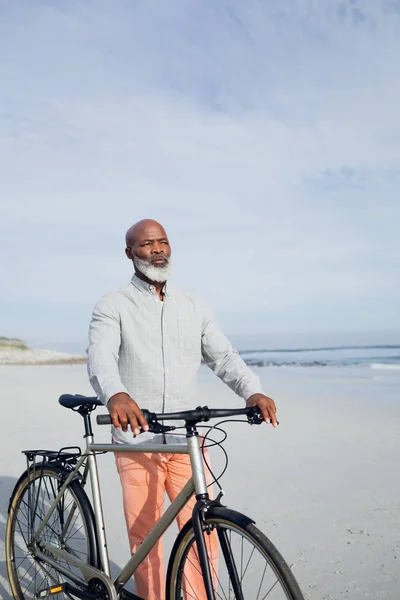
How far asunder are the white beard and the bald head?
12 cm

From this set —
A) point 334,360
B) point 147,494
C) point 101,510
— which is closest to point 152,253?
point 147,494

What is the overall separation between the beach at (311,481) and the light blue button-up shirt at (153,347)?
0.19m

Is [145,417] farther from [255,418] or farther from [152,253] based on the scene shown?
[152,253]

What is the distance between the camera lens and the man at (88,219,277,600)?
305cm

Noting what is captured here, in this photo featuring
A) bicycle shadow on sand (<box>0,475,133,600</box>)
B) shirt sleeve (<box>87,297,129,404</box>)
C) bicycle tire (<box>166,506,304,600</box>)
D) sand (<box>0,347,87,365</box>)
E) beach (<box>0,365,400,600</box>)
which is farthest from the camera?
sand (<box>0,347,87,365</box>)

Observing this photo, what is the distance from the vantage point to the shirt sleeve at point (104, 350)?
2688 millimetres

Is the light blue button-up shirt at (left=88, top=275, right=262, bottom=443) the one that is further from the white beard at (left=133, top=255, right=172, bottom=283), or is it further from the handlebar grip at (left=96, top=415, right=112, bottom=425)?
the handlebar grip at (left=96, top=415, right=112, bottom=425)

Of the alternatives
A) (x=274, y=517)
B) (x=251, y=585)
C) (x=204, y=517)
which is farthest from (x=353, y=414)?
(x=204, y=517)

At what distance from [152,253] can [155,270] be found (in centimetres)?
9

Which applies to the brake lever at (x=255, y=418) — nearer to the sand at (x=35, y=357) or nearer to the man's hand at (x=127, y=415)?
the man's hand at (x=127, y=415)

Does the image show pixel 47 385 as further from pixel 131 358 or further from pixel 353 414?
pixel 131 358

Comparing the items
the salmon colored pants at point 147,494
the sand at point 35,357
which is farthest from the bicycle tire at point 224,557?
the sand at point 35,357

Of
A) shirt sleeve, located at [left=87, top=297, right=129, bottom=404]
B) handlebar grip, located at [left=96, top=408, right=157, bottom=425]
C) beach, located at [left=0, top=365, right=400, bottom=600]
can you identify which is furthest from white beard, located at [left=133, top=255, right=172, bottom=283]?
handlebar grip, located at [left=96, top=408, right=157, bottom=425]

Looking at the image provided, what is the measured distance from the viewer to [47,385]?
1658cm
